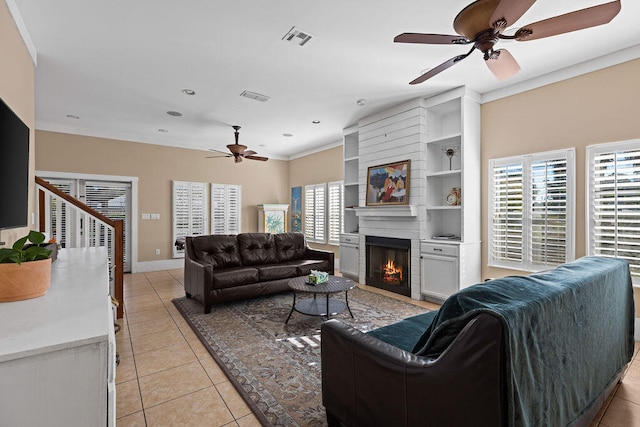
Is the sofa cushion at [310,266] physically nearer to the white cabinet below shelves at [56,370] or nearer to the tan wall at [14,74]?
the tan wall at [14,74]

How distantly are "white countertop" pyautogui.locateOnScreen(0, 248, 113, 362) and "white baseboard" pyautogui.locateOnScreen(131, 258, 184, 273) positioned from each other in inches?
215

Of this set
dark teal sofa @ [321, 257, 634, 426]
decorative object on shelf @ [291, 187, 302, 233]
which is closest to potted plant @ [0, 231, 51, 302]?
dark teal sofa @ [321, 257, 634, 426]

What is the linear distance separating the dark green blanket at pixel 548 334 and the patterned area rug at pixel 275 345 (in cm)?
109

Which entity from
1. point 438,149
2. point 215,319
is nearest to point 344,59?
point 438,149

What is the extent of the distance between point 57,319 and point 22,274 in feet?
1.25

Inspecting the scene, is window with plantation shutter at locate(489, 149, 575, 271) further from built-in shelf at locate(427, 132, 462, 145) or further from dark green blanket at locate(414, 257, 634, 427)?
dark green blanket at locate(414, 257, 634, 427)

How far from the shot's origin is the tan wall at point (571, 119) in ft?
10.5

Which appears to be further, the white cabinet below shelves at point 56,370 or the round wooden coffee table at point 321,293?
the round wooden coffee table at point 321,293

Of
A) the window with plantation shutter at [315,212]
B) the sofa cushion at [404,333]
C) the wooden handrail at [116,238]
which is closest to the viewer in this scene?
the sofa cushion at [404,333]

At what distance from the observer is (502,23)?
202 centimetres

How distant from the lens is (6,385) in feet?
2.76

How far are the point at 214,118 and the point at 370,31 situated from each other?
3467 millimetres

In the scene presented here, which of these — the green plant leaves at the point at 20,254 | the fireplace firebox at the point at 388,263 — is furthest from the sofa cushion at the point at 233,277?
the green plant leaves at the point at 20,254

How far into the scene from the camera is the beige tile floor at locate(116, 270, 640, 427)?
1.96 meters
